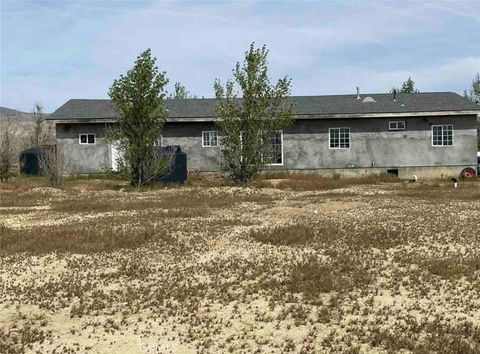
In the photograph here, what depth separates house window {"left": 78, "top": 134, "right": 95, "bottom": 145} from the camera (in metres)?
32.9

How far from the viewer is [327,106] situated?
3384 cm

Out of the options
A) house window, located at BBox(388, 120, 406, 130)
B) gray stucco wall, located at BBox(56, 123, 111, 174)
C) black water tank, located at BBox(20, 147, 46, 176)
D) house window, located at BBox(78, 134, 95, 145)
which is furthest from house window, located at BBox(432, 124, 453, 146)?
black water tank, located at BBox(20, 147, 46, 176)

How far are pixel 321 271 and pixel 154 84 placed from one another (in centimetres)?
1887

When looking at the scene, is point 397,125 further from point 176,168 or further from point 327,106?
point 176,168

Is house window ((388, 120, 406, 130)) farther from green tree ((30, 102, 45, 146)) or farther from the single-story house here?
green tree ((30, 102, 45, 146))

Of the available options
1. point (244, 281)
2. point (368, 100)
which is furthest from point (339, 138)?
point (244, 281)

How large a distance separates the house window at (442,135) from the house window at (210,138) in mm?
13129

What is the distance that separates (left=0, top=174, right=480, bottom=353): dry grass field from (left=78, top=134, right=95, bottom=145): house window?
17.1 metres

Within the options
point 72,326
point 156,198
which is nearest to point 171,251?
point 72,326

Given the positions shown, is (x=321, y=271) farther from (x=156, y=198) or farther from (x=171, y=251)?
(x=156, y=198)

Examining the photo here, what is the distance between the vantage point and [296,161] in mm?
32844

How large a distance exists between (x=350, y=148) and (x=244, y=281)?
25036 mm

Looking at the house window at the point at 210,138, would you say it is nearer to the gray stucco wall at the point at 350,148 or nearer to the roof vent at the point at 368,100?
the gray stucco wall at the point at 350,148

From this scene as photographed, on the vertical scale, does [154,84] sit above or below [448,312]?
above
